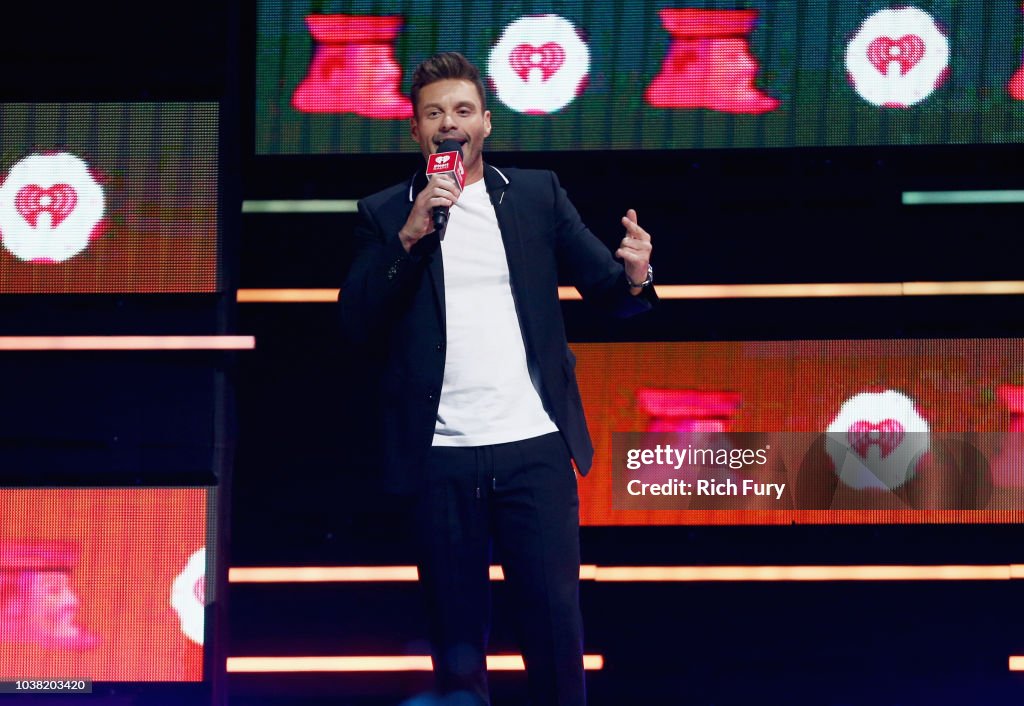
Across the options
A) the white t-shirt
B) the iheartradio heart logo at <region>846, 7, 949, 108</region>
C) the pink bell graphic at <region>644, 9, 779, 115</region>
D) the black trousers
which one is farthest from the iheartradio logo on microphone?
the iheartradio heart logo at <region>846, 7, 949, 108</region>

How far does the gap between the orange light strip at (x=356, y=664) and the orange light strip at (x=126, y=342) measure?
3.19ft

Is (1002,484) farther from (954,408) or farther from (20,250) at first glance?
(20,250)

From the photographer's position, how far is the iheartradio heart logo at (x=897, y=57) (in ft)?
10.8

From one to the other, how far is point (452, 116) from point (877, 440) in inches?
67.8

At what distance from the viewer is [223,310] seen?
3.39 meters

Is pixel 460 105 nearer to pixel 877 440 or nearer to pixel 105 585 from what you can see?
pixel 877 440

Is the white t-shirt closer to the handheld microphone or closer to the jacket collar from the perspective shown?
the jacket collar

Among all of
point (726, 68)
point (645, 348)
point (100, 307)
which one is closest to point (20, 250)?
point (100, 307)

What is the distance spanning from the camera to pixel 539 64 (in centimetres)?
337

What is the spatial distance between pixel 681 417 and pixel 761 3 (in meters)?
1.26

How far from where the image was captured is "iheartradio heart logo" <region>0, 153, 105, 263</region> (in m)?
3.38

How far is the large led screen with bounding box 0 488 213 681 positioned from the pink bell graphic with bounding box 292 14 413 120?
1259mm

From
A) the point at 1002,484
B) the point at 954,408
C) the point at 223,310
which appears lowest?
the point at 1002,484

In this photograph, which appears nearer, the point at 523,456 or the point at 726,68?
the point at 523,456
